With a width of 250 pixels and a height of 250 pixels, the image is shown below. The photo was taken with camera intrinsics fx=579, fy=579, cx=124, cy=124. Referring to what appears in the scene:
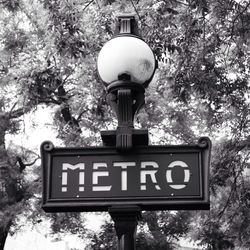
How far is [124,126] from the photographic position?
118 inches

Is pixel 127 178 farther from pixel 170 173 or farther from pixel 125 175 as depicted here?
pixel 170 173

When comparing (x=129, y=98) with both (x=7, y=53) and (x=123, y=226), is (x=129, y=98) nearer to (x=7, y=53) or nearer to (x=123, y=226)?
(x=123, y=226)

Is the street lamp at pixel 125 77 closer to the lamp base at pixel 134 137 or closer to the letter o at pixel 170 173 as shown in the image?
the lamp base at pixel 134 137

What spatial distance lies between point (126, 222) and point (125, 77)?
2.59 feet

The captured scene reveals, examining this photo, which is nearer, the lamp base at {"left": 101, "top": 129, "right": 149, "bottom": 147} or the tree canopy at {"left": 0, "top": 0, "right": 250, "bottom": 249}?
the lamp base at {"left": 101, "top": 129, "right": 149, "bottom": 147}

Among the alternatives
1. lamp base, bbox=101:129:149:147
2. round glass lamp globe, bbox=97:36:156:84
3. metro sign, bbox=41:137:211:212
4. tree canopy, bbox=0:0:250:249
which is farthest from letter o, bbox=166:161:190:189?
tree canopy, bbox=0:0:250:249

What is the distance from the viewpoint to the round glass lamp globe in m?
3.17

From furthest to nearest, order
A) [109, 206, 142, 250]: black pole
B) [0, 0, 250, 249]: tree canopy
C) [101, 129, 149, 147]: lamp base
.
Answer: [0, 0, 250, 249]: tree canopy → [101, 129, 149, 147]: lamp base → [109, 206, 142, 250]: black pole

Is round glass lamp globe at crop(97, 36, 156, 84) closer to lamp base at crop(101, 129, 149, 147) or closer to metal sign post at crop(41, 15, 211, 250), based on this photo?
metal sign post at crop(41, 15, 211, 250)

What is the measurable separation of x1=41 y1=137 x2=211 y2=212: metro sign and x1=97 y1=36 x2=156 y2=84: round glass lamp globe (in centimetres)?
44

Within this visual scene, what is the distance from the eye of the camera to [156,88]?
14.2 metres

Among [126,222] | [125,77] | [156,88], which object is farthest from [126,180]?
[156,88]

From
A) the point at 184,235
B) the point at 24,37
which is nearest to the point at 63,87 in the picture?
the point at 24,37

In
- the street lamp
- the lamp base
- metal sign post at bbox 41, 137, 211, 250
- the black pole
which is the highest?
the street lamp
